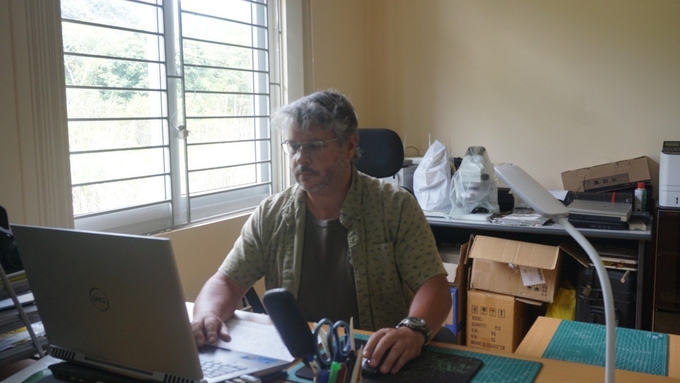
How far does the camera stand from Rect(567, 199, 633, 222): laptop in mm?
2873

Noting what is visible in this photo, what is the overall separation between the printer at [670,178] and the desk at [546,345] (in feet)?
5.00

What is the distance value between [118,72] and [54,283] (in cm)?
166

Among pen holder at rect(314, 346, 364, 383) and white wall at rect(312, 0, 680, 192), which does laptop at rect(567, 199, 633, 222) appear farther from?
pen holder at rect(314, 346, 364, 383)

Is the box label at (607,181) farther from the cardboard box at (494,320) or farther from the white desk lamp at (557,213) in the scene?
the white desk lamp at (557,213)

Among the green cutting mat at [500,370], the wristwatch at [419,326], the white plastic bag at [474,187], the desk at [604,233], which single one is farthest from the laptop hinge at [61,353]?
the white plastic bag at [474,187]

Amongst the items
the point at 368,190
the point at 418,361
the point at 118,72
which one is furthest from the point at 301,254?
the point at 118,72

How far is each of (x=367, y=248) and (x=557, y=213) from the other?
2.84 ft

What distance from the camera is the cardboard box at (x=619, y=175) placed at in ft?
10.8

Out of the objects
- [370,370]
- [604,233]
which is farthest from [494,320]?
[370,370]

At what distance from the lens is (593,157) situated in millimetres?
3520

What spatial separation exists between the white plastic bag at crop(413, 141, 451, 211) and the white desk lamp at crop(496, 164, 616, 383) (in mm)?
2311

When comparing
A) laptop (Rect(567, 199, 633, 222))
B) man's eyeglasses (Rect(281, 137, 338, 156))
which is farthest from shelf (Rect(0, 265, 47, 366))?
laptop (Rect(567, 199, 633, 222))

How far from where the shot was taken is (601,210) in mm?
2934

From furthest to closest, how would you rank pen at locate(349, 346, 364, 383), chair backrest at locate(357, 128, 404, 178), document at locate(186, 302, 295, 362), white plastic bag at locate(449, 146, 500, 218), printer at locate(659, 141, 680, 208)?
white plastic bag at locate(449, 146, 500, 218), printer at locate(659, 141, 680, 208), chair backrest at locate(357, 128, 404, 178), document at locate(186, 302, 295, 362), pen at locate(349, 346, 364, 383)
